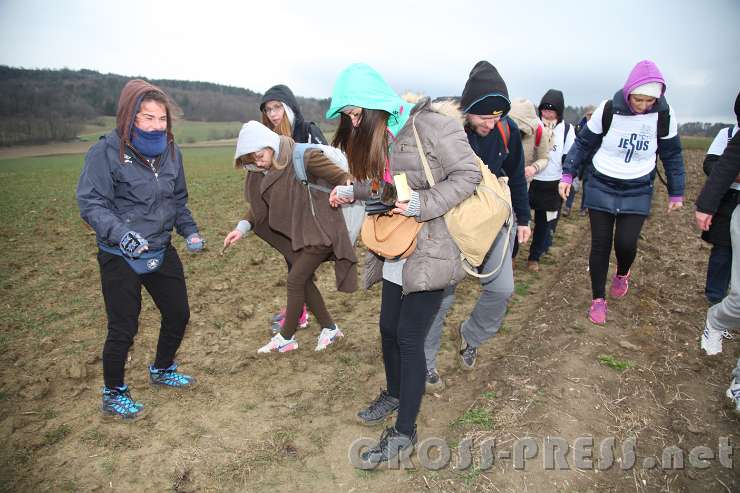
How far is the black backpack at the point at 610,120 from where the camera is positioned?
3.93 meters

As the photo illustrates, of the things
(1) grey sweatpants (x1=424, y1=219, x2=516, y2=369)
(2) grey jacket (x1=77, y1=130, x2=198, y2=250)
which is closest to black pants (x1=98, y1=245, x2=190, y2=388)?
(2) grey jacket (x1=77, y1=130, x2=198, y2=250)

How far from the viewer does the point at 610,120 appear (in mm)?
4117

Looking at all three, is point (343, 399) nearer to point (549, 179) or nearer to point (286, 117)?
point (286, 117)

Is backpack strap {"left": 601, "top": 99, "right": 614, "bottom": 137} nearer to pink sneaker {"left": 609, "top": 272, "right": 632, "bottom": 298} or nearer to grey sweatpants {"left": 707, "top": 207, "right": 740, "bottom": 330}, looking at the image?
grey sweatpants {"left": 707, "top": 207, "right": 740, "bottom": 330}

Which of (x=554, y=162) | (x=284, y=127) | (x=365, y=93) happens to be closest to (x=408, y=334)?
(x=365, y=93)

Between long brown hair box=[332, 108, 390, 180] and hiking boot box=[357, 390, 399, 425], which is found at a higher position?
long brown hair box=[332, 108, 390, 180]

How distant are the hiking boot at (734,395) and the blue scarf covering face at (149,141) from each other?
425 cm

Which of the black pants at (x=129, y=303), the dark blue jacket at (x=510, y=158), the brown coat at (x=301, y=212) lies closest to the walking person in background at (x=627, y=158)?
the dark blue jacket at (x=510, y=158)

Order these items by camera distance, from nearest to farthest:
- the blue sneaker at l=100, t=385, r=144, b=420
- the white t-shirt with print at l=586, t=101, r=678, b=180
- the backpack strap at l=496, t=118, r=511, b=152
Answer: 1. the blue sneaker at l=100, t=385, r=144, b=420
2. the backpack strap at l=496, t=118, r=511, b=152
3. the white t-shirt with print at l=586, t=101, r=678, b=180

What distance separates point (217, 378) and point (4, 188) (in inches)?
720

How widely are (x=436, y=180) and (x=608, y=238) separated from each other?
2.50m

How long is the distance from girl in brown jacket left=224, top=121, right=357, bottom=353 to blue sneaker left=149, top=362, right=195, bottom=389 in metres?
0.95

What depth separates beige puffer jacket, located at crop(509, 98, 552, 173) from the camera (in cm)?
509

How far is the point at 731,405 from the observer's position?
320 cm
